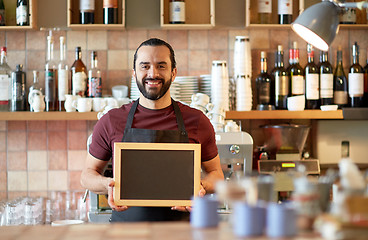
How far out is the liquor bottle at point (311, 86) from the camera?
3484 millimetres

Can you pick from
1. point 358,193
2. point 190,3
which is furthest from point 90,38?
point 358,193

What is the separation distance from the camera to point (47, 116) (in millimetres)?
3342

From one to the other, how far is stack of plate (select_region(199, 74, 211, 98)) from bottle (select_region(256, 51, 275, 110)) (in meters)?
0.33

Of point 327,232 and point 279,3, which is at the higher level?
point 279,3

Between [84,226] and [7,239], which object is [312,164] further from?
[7,239]

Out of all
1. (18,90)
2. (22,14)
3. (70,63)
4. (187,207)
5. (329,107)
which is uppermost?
(22,14)

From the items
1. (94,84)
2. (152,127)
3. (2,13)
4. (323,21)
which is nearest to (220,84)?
(94,84)

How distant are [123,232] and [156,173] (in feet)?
2.36

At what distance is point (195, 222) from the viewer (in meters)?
1.46

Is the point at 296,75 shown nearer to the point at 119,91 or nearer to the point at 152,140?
the point at 119,91

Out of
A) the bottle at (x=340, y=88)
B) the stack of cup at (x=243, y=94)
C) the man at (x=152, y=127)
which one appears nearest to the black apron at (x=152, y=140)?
the man at (x=152, y=127)

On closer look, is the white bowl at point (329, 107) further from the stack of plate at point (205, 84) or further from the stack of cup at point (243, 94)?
the stack of plate at point (205, 84)

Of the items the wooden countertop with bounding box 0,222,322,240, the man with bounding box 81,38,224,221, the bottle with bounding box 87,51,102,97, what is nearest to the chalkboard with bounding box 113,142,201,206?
the man with bounding box 81,38,224,221

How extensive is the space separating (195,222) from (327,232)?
1.13ft
